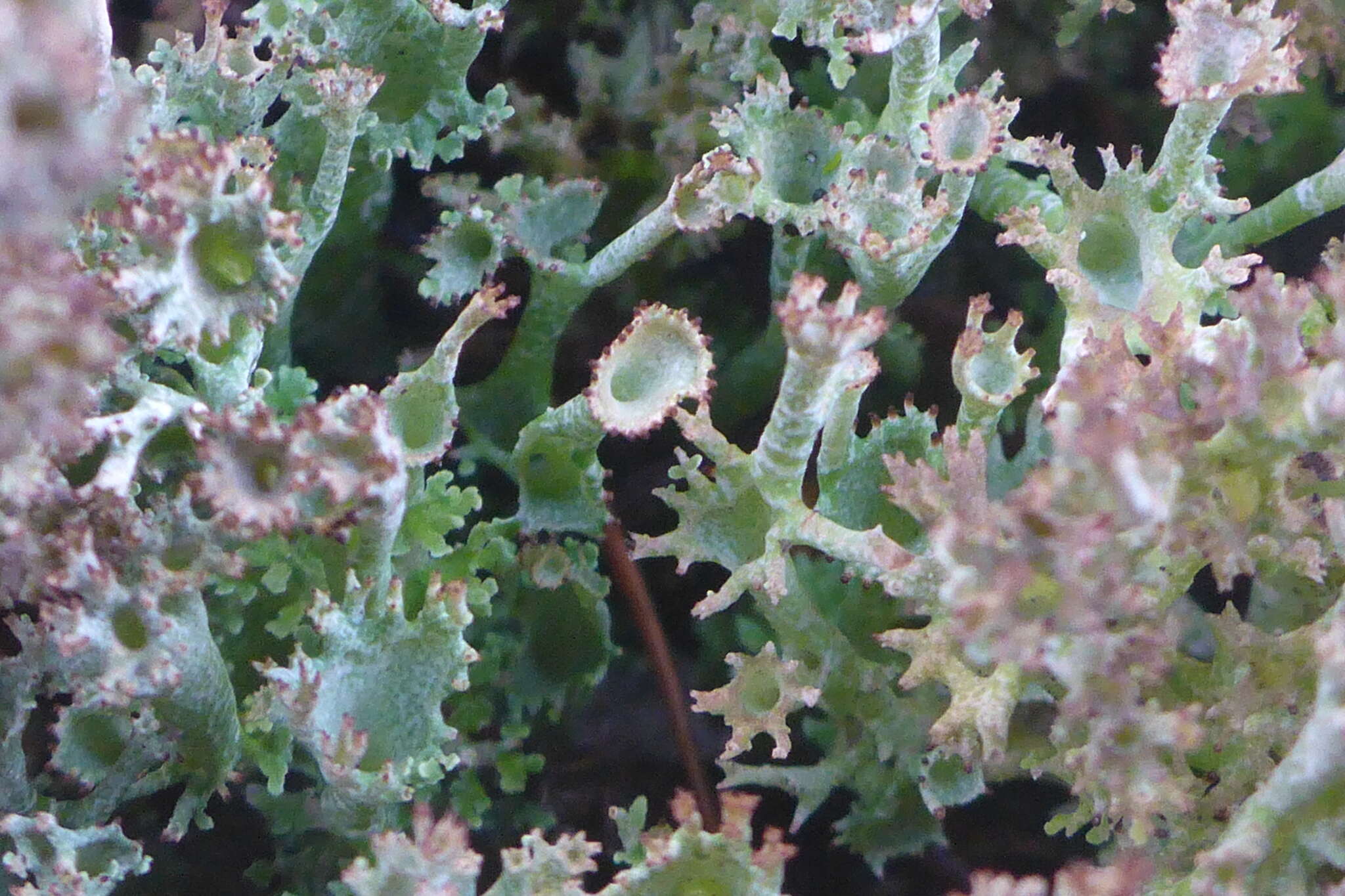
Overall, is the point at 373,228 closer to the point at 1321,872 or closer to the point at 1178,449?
the point at 1178,449

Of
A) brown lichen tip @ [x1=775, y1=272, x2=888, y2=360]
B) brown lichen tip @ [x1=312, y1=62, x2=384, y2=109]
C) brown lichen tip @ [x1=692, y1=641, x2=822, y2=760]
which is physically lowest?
brown lichen tip @ [x1=692, y1=641, x2=822, y2=760]

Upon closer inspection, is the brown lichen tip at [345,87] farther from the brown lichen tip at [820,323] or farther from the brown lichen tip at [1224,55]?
the brown lichen tip at [1224,55]

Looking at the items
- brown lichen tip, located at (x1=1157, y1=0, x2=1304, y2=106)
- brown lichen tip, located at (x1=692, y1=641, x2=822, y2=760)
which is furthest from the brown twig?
brown lichen tip, located at (x1=1157, y1=0, x2=1304, y2=106)

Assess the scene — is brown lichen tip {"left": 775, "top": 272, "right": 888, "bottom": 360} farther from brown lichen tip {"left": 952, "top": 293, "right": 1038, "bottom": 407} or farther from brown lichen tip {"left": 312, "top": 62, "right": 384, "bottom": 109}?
brown lichen tip {"left": 312, "top": 62, "right": 384, "bottom": 109}

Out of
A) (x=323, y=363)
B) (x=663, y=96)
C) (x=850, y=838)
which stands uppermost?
(x=663, y=96)

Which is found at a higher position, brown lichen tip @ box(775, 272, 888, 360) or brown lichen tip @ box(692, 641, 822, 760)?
brown lichen tip @ box(775, 272, 888, 360)

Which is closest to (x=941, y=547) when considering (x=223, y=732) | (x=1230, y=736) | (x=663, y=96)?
(x=1230, y=736)
